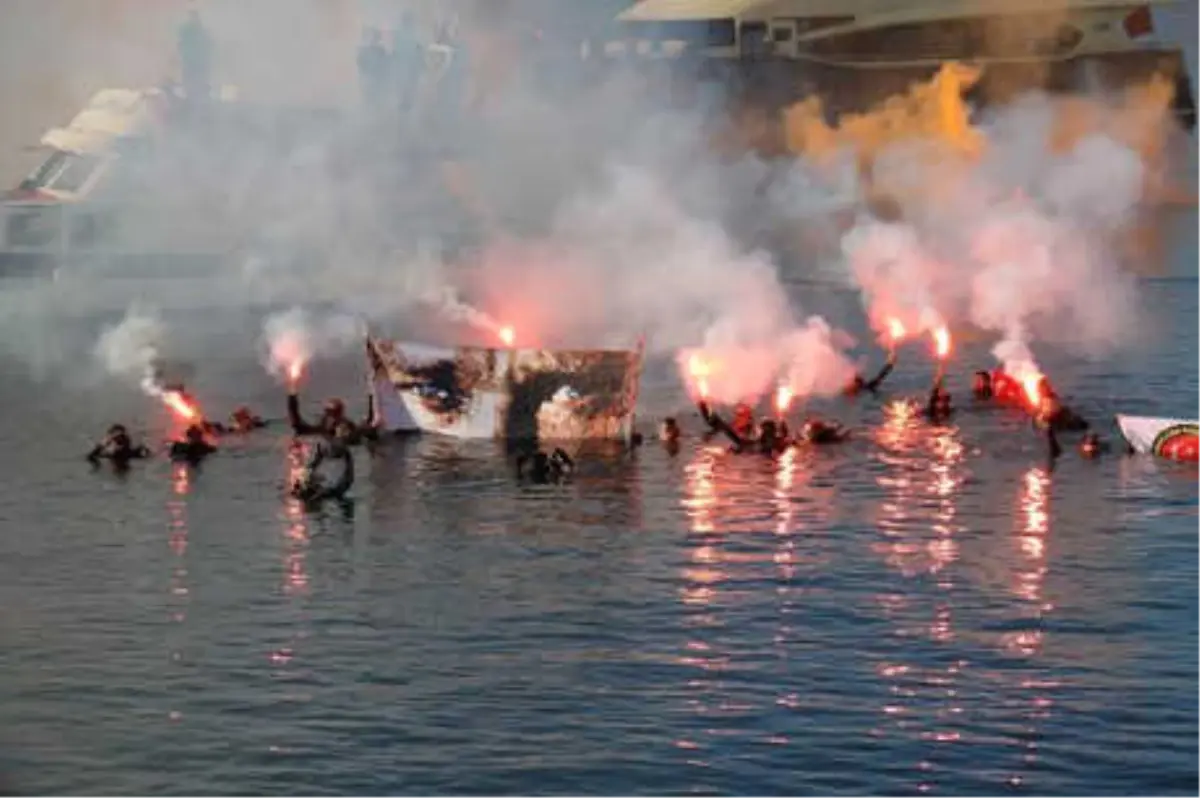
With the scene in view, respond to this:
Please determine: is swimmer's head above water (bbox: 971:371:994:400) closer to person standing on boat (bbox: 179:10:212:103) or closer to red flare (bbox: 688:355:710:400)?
red flare (bbox: 688:355:710:400)

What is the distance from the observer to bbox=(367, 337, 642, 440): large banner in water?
7931 cm

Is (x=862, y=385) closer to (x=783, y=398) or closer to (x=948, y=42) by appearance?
(x=783, y=398)

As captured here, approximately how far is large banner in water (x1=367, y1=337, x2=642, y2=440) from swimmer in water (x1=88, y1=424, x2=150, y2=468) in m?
7.27

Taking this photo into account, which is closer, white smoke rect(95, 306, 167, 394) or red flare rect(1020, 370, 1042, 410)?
red flare rect(1020, 370, 1042, 410)

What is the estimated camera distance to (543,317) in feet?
390

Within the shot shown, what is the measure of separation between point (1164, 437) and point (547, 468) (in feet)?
56.9

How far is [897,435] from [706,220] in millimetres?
38159

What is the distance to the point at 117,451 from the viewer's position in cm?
7825

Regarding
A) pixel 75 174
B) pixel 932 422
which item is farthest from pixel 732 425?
pixel 75 174

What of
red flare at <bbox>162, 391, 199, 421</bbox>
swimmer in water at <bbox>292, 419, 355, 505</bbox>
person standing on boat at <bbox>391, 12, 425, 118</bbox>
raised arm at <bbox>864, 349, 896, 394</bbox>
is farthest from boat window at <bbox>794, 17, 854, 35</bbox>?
swimmer in water at <bbox>292, 419, 355, 505</bbox>

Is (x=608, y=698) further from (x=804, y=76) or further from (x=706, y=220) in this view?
(x=804, y=76)

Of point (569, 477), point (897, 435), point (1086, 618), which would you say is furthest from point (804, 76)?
point (1086, 618)

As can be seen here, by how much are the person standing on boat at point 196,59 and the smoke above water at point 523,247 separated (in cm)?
73

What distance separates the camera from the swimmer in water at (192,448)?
7800cm
